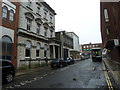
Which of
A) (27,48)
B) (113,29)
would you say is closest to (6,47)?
(27,48)

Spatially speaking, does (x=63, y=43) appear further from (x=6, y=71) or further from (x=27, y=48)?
(x=6, y=71)

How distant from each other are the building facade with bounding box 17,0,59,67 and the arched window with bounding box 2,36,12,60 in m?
1.52

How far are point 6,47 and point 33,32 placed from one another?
667 centimetres

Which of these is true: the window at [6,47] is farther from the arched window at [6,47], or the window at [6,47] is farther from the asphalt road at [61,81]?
the asphalt road at [61,81]

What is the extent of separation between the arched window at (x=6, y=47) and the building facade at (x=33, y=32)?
59.7 inches

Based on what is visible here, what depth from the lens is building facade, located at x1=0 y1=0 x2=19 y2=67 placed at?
14.7m

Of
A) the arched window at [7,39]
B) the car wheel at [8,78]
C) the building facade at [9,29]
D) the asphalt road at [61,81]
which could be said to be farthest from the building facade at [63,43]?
the car wheel at [8,78]

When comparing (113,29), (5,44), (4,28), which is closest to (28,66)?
(5,44)

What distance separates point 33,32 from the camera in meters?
20.8

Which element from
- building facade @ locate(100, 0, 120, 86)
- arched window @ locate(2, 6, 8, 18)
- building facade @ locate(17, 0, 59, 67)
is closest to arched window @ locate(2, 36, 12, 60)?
building facade @ locate(17, 0, 59, 67)

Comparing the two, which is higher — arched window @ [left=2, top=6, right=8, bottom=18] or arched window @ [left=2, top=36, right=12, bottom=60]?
arched window @ [left=2, top=6, right=8, bottom=18]

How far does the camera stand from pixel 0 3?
14453 millimetres

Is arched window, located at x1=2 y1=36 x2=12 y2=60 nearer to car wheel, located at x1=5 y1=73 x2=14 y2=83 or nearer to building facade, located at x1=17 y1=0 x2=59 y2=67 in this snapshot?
building facade, located at x1=17 y1=0 x2=59 y2=67

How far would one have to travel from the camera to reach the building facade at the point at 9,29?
48.1ft
